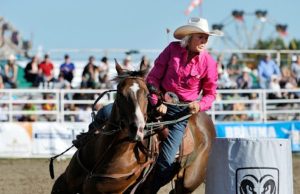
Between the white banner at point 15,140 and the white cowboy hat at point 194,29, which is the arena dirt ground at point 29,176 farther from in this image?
the white cowboy hat at point 194,29

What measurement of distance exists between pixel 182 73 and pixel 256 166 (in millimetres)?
1254

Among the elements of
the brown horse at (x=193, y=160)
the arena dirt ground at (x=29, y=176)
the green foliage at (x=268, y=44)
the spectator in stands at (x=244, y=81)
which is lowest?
the arena dirt ground at (x=29, y=176)

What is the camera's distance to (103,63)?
19.5 m

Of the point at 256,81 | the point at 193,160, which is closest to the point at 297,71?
the point at 256,81

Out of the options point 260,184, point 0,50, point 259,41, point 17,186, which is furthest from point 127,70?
point 259,41

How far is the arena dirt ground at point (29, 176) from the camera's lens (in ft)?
37.0

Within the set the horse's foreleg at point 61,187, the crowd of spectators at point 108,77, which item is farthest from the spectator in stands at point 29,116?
the horse's foreleg at point 61,187

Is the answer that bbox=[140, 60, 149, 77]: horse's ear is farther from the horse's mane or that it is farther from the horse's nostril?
the horse's nostril

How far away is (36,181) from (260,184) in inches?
235

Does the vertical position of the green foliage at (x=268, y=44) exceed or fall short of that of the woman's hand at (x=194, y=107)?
it exceeds it

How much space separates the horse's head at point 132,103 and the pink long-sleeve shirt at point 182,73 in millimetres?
698

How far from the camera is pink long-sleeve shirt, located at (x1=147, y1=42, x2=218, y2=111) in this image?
24.8 ft

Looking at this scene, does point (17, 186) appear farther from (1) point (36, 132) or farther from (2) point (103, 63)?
(2) point (103, 63)

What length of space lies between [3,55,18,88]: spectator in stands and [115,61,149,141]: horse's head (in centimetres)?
1161
